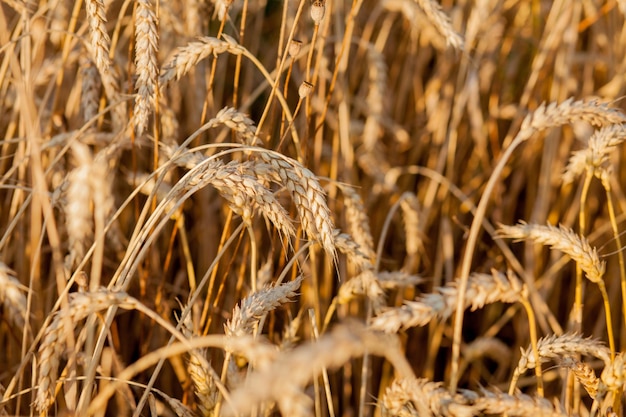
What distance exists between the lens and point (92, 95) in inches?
61.4

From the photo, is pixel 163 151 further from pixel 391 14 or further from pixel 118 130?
pixel 391 14

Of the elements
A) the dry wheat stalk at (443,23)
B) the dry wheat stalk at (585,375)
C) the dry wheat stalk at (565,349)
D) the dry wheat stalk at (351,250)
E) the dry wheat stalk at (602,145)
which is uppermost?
the dry wheat stalk at (443,23)

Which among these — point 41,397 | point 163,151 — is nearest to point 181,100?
point 163,151

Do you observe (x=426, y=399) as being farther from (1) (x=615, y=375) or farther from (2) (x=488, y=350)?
(2) (x=488, y=350)

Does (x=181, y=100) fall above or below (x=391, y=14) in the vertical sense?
below

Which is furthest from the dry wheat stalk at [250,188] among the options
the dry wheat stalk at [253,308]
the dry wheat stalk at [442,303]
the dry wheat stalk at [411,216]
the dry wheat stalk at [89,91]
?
the dry wheat stalk at [411,216]

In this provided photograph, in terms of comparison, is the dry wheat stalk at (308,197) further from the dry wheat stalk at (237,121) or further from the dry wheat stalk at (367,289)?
the dry wheat stalk at (367,289)

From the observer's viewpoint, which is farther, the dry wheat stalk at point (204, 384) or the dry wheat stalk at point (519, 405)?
the dry wheat stalk at point (204, 384)

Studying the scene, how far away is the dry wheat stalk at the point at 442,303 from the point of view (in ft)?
3.31

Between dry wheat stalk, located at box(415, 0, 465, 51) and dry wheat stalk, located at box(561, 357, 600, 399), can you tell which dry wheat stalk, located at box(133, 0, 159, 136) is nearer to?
dry wheat stalk, located at box(415, 0, 465, 51)

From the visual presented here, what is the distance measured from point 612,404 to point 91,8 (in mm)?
1233

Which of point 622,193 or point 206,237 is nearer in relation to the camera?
point 206,237

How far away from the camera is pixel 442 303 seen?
3.50ft

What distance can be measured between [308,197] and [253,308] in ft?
0.69
